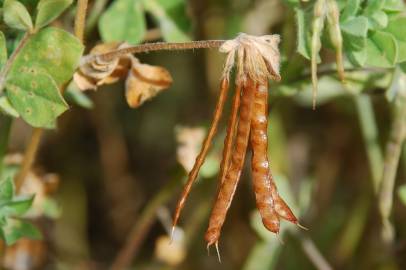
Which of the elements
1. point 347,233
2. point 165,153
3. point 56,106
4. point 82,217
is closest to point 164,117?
point 165,153

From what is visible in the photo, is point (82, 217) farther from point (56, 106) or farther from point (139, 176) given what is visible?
point (56, 106)

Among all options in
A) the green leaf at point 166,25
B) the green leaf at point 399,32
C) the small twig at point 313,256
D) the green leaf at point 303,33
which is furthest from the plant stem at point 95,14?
the small twig at point 313,256

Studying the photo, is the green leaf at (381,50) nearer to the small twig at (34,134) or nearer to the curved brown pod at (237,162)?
the curved brown pod at (237,162)

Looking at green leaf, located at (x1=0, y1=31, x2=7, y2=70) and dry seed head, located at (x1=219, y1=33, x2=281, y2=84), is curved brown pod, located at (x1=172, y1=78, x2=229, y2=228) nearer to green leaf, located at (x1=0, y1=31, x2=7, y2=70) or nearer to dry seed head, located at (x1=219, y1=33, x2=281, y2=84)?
dry seed head, located at (x1=219, y1=33, x2=281, y2=84)

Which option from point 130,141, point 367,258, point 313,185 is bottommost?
point 367,258

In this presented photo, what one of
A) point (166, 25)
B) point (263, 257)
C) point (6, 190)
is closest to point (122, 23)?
point (166, 25)
